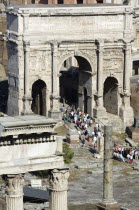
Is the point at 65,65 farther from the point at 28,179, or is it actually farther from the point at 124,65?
the point at 28,179

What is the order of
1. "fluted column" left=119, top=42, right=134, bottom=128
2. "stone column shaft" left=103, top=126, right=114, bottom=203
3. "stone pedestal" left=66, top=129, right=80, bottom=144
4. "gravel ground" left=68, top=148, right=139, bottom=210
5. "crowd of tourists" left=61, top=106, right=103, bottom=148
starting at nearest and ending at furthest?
"stone column shaft" left=103, top=126, right=114, bottom=203 < "gravel ground" left=68, top=148, right=139, bottom=210 < "stone pedestal" left=66, top=129, right=80, bottom=144 < "crowd of tourists" left=61, top=106, right=103, bottom=148 < "fluted column" left=119, top=42, right=134, bottom=128

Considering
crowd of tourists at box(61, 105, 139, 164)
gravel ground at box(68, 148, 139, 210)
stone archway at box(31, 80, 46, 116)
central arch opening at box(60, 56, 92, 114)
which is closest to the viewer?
gravel ground at box(68, 148, 139, 210)

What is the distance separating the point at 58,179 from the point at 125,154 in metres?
37.0

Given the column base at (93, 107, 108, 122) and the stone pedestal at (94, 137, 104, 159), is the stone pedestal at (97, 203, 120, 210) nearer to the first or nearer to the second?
the stone pedestal at (94, 137, 104, 159)

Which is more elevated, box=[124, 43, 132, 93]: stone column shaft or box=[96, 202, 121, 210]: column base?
box=[124, 43, 132, 93]: stone column shaft

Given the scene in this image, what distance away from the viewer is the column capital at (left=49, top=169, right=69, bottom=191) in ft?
190

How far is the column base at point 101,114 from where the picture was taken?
343 feet

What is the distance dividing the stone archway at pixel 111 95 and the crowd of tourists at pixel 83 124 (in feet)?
9.56

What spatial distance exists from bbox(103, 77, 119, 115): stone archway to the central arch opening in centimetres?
189

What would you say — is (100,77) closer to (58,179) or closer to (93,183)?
(93,183)

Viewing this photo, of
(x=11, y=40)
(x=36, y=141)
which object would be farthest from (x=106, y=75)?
(x=36, y=141)

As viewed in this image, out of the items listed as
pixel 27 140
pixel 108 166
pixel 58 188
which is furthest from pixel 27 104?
pixel 27 140

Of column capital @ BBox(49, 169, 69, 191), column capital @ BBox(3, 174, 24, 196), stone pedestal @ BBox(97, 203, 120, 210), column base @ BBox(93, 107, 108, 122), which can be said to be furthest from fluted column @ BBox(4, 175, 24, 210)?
column base @ BBox(93, 107, 108, 122)

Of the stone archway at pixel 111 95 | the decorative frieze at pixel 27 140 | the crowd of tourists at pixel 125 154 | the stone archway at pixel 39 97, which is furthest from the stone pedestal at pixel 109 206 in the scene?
the stone archway at pixel 111 95
